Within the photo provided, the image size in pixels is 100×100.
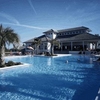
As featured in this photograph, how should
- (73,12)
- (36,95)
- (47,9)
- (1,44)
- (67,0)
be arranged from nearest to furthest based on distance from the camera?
(36,95) < (1,44) < (67,0) < (47,9) < (73,12)

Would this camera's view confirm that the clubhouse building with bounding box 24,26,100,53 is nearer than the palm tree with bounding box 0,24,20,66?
No

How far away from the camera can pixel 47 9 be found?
21.9m

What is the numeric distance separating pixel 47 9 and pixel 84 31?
2497 centimetres

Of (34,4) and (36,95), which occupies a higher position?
(34,4)

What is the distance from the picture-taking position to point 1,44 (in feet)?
41.5

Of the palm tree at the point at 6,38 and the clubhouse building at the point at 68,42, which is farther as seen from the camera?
the clubhouse building at the point at 68,42

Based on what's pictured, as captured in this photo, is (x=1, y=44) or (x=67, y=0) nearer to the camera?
(x=1, y=44)

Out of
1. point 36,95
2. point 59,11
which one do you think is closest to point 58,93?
point 36,95

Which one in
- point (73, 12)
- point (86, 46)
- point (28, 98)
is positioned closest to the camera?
point (28, 98)

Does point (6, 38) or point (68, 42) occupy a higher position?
point (68, 42)

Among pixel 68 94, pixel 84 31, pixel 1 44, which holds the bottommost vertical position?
pixel 68 94

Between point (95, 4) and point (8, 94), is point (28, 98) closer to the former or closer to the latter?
point (8, 94)

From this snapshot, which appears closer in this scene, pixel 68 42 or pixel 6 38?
pixel 6 38

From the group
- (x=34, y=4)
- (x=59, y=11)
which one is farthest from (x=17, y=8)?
(x=59, y=11)
